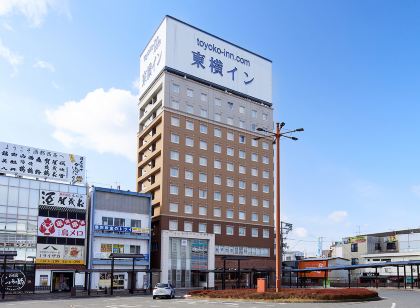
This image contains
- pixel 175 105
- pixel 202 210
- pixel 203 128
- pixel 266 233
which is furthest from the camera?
pixel 266 233

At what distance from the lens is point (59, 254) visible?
223 ft

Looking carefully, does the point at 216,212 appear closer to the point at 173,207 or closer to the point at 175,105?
the point at 173,207

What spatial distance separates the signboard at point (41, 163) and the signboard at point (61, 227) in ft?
21.9

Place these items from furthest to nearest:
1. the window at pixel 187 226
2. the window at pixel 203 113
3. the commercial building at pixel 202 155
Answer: the window at pixel 203 113 → the window at pixel 187 226 → the commercial building at pixel 202 155

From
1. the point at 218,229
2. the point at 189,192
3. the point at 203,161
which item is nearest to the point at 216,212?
the point at 218,229

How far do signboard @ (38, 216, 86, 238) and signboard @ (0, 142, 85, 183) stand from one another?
21.9 ft

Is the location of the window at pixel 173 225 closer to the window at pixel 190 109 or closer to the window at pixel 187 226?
the window at pixel 187 226

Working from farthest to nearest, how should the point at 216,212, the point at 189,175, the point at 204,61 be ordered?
the point at 204,61 < the point at 216,212 < the point at 189,175

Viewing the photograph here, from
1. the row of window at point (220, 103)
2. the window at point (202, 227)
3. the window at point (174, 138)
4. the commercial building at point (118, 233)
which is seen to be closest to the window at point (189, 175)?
the window at point (174, 138)

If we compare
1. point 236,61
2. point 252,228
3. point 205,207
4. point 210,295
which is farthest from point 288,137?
point 236,61

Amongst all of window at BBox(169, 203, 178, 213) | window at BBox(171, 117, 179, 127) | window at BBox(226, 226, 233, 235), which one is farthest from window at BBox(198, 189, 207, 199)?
window at BBox(171, 117, 179, 127)

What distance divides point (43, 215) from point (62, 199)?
3466mm

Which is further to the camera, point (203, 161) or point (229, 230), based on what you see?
point (229, 230)

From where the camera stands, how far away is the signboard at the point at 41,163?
69.2m
